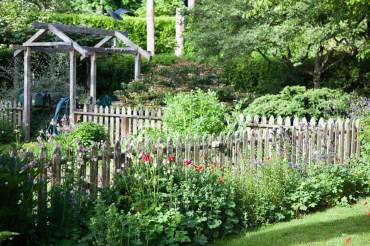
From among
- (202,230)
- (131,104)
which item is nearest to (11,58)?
(131,104)

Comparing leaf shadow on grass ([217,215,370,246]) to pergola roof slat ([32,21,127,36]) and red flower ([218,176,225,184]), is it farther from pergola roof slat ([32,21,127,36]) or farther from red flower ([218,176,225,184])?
pergola roof slat ([32,21,127,36])

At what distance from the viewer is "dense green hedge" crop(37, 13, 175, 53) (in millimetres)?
25994

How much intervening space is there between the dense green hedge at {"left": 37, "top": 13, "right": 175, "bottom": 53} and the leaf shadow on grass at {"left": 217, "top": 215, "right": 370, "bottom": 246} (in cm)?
1901

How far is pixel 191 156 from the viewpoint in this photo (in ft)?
23.9

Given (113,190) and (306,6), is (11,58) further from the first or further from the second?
(113,190)

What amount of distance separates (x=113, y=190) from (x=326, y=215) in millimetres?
2755

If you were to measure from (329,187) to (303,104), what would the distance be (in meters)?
4.47

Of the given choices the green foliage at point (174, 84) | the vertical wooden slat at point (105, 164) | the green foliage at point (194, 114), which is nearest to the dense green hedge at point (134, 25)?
the green foliage at point (174, 84)

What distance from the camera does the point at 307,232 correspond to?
6.55m

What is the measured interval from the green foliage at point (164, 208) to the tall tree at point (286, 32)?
7.74 meters

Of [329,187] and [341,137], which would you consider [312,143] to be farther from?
[329,187]

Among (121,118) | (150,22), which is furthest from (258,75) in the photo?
(150,22)

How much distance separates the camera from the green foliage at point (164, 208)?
17.9ft

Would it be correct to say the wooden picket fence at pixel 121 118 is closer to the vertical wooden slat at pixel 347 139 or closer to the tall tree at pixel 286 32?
the tall tree at pixel 286 32
